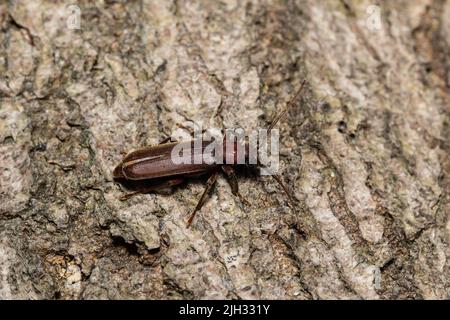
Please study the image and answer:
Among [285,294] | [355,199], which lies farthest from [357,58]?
[285,294]

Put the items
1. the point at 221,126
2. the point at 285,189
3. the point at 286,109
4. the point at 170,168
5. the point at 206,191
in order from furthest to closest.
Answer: the point at 286,109 → the point at 221,126 → the point at 170,168 → the point at 206,191 → the point at 285,189

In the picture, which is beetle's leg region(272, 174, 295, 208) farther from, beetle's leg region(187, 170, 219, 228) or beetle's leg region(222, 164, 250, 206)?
beetle's leg region(187, 170, 219, 228)

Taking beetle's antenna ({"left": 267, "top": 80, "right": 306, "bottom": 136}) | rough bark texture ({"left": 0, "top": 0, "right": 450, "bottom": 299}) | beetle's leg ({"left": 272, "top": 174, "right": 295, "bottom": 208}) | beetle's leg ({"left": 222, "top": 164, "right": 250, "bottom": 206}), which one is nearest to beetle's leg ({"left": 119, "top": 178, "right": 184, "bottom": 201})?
rough bark texture ({"left": 0, "top": 0, "right": 450, "bottom": 299})

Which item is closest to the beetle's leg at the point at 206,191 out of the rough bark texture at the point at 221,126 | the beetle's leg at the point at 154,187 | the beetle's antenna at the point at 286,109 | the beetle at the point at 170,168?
the beetle at the point at 170,168

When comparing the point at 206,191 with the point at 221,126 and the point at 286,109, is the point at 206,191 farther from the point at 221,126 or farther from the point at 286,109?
the point at 286,109

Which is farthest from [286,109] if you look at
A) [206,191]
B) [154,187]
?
[154,187]

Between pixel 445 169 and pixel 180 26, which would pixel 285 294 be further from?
pixel 180 26
